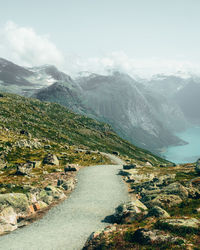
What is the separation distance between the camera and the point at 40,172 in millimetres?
58375

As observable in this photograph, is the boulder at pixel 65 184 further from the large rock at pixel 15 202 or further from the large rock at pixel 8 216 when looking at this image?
the large rock at pixel 8 216

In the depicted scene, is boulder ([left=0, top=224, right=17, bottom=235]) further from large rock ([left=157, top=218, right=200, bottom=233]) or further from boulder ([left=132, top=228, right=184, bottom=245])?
large rock ([left=157, top=218, right=200, bottom=233])

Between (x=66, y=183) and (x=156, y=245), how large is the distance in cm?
3087

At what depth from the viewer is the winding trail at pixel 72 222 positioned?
84.2 ft

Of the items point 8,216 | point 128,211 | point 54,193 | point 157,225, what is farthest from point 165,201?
point 8,216

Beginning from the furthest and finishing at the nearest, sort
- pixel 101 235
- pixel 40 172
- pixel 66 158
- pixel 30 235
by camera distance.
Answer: pixel 66 158, pixel 40 172, pixel 30 235, pixel 101 235

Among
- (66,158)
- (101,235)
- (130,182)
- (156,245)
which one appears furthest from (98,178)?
(156,245)

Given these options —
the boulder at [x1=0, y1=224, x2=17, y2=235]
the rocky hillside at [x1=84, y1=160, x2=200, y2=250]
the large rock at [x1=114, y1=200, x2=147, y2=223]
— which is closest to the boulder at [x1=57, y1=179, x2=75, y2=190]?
the rocky hillside at [x1=84, y1=160, x2=200, y2=250]

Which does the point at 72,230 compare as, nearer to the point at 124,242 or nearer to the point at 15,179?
the point at 124,242

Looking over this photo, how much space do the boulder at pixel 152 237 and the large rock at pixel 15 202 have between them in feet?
64.4

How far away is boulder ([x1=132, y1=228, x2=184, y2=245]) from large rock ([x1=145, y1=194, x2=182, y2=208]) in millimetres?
10421

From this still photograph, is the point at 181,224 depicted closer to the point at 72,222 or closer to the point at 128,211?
the point at 128,211

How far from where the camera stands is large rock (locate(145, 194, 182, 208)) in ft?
102

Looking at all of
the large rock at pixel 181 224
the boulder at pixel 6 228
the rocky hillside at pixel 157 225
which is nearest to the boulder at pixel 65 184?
the rocky hillside at pixel 157 225
